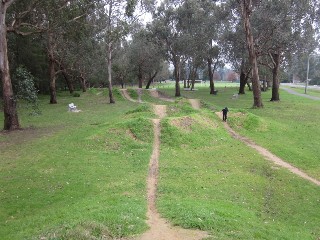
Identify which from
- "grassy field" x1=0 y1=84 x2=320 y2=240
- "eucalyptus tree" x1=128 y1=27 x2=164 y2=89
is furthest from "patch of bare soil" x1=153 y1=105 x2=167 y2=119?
"eucalyptus tree" x1=128 y1=27 x2=164 y2=89

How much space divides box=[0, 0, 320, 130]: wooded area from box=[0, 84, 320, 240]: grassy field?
7.98 m

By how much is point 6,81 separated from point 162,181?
45.4 feet

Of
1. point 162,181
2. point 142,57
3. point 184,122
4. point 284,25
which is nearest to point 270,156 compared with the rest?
point 184,122

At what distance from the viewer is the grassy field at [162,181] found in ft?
29.5

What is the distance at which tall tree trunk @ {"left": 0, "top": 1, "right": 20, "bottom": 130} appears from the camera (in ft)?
69.7

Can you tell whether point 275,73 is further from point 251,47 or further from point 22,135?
point 22,135

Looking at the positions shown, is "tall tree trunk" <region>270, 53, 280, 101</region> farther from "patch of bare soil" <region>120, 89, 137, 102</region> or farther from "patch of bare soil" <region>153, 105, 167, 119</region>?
"patch of bare soil" <region>153, 105, 167, 119</region>

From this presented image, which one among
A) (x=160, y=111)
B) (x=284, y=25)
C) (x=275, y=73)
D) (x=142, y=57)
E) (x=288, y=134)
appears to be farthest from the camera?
(x=142, y=57)

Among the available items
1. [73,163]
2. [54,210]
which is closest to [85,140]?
[73,163]

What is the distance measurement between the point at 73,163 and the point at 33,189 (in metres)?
3.07

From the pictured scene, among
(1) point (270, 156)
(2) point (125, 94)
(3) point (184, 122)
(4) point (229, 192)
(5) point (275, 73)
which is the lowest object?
(1) point (270, 156)

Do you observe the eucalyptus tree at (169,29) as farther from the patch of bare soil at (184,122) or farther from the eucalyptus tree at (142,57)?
the patch of bare soil at (184,122)

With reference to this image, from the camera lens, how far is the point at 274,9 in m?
37.8

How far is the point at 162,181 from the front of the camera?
42.3ft
